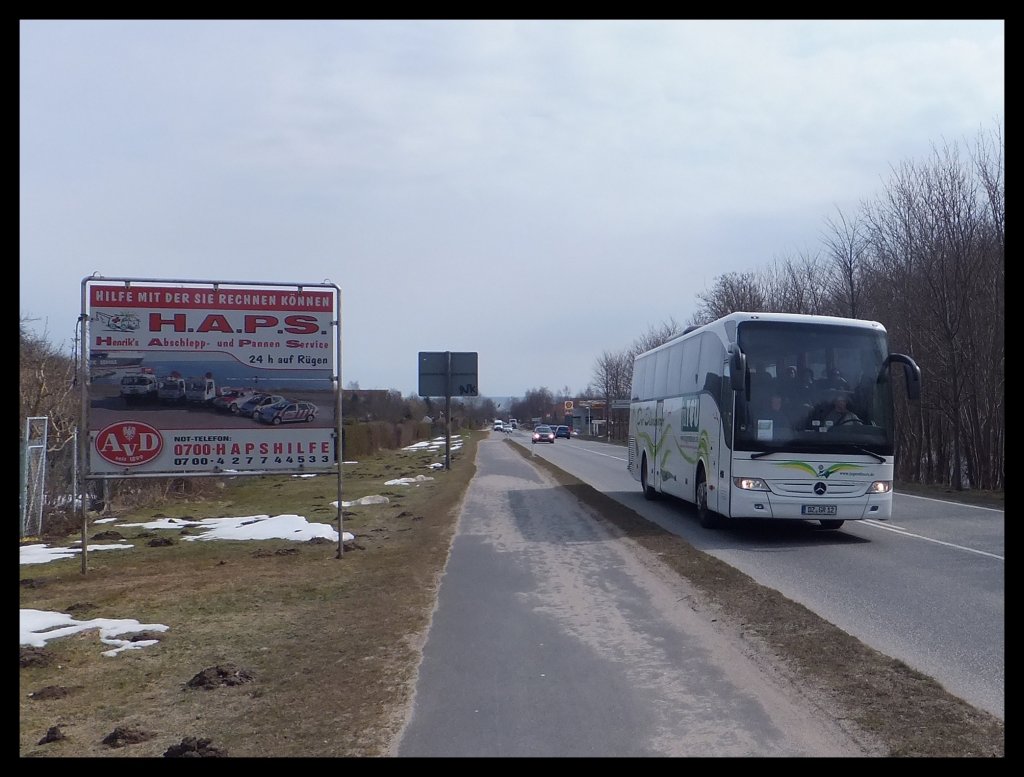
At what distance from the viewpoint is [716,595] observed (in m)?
9.16

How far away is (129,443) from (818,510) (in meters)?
9.78

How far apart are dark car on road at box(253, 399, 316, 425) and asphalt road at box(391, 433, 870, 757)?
3066mm

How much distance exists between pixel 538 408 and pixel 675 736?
182595mm

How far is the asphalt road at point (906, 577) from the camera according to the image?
6961 mm

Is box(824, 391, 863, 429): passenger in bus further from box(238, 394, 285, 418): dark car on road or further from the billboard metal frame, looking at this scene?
box(238, 394, 285, 418): dark car on road

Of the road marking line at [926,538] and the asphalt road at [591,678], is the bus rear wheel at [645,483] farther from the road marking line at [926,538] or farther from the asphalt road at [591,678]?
the asphalt road at [591,678]

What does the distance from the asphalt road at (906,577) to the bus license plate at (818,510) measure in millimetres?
502

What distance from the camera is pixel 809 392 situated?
13156mm

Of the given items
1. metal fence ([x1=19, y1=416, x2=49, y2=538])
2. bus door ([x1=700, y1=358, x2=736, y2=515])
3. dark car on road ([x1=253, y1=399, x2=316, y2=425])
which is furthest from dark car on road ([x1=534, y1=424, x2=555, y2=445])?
dark car on road ([x1=253, y1=399, x2=316, y2=425])

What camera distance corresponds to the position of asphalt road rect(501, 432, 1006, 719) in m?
6.96

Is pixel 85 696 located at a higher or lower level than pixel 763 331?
lower

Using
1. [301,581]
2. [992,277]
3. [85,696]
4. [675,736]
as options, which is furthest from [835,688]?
[992,277]

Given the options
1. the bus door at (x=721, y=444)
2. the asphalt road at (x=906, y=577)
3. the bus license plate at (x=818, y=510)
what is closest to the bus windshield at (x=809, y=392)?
the bus door at (x=721, y=444)
